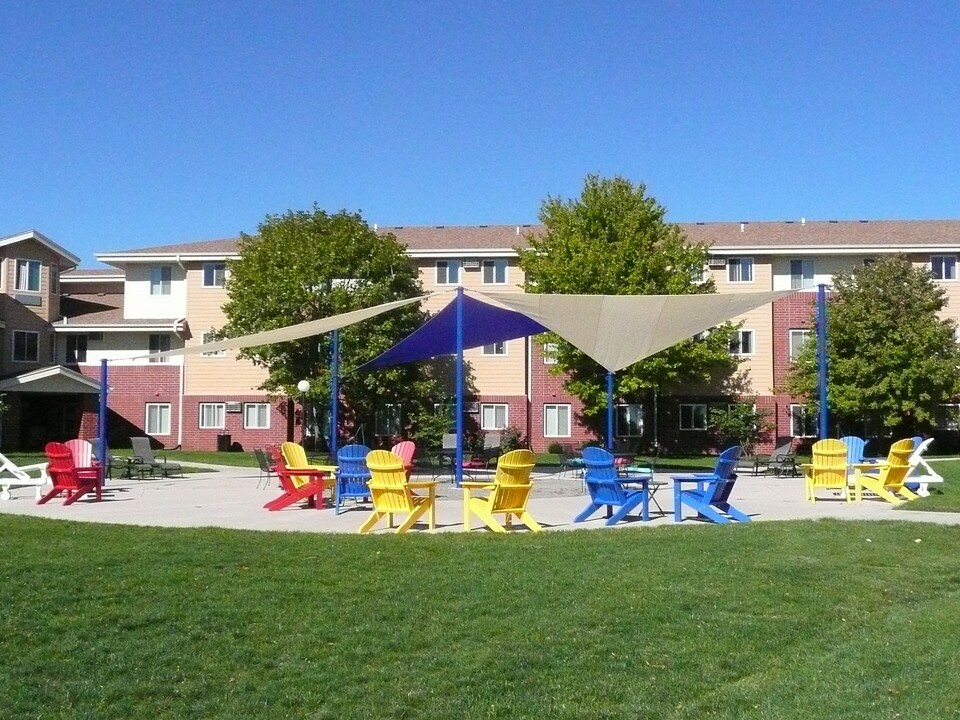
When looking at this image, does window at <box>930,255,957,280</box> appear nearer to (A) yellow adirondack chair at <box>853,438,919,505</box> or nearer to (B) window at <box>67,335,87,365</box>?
(A) yellow adirondack chair at <box>853,438,919,505</box>

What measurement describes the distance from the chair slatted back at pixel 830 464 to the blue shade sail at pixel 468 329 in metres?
4.96

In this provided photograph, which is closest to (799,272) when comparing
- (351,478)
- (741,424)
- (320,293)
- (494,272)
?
(741,424)

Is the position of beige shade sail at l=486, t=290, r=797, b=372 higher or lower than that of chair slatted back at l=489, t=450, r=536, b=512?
higher

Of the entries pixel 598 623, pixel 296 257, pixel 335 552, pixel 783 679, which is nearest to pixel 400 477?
pixel 335 552

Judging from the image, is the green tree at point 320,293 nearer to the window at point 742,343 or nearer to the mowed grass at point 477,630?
the window at point 742,343

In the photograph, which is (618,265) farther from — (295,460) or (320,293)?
(295,460)

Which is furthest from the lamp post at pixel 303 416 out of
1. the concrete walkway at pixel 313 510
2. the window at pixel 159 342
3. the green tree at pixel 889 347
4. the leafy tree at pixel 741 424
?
the green tree at pixel 889 347

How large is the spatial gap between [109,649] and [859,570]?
589cm

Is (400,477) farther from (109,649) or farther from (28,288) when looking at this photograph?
(28,288)

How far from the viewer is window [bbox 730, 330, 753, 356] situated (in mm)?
37375

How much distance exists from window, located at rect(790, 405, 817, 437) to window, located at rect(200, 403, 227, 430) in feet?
68.6

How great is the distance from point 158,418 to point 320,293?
10.8m

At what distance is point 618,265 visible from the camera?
106 ft

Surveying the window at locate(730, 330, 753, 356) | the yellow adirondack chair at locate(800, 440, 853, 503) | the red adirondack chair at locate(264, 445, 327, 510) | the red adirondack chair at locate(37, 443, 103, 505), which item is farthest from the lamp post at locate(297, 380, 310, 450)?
the yellow adirondack chair at locate(800, 440, 853, 503)
